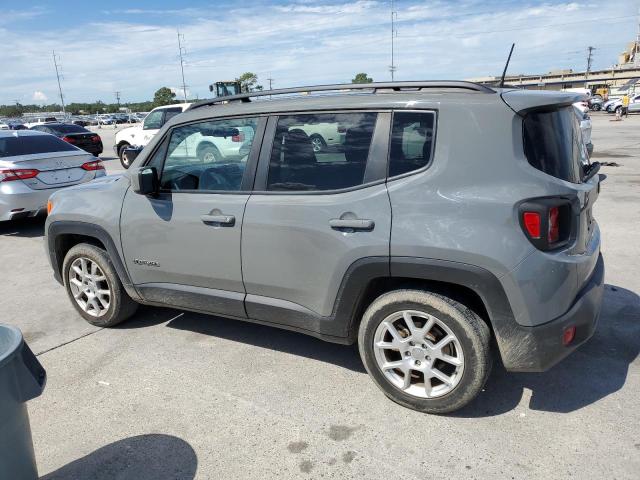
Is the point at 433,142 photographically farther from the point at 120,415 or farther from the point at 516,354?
the point at 120,415

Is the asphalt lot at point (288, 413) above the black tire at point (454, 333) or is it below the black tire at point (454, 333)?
below

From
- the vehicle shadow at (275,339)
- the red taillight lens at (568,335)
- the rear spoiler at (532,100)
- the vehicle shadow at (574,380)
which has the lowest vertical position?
the vehicle shadow at (574,380)

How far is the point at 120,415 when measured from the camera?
3127 mm

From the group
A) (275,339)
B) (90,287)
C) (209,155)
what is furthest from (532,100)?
(90,287)

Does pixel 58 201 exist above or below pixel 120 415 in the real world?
above

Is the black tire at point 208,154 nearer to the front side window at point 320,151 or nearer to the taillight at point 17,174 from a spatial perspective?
the front side window at point 320,151

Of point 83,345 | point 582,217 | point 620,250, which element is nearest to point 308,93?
point 582,217

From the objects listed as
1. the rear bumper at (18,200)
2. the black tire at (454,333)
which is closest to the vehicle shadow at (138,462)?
the black tire at (454,333)

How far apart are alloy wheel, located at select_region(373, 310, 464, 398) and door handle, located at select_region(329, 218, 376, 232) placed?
53cm

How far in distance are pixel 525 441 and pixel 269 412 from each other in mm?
1443

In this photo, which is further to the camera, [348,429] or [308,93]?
[308,93]

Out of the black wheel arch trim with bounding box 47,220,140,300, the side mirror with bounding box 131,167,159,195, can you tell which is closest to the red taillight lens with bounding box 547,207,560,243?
the side mirror with bounding box 131,167,159,195

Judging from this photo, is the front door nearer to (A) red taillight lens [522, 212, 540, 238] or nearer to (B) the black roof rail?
(B) the black roof rail

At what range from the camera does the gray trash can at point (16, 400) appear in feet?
6.75
